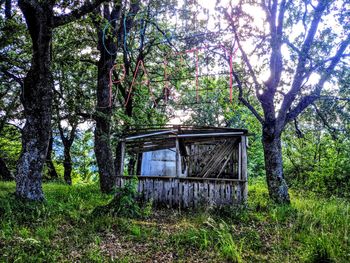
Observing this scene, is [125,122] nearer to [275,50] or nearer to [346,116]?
[275,50]

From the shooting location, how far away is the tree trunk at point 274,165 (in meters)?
9.50

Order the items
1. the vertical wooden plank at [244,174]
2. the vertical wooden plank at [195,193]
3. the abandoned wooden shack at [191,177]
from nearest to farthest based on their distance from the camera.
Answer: the vertical wooden plank at [244,174], the abandoned wooden shack at [191,177], the vertical wooden plank at [195,193]

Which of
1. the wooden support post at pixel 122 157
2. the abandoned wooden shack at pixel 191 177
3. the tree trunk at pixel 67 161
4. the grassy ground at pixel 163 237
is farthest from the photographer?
the tree trunk at pixel 67 161

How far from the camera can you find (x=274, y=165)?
9711 mm

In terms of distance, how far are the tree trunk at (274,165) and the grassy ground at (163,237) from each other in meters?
1.62

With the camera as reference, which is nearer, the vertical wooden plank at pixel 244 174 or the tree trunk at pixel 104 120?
the vertical wooden plank at pixel 244 174

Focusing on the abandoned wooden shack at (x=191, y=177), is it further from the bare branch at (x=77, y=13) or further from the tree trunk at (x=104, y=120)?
the bare branch at (x=77, y=13)

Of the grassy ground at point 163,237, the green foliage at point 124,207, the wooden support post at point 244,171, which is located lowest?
the grassy ground at point 163,237

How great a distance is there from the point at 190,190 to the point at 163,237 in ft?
13.9

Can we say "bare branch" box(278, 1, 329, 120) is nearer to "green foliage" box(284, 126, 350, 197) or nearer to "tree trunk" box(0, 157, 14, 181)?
"green foliage" box(284, 126, 350, 197)

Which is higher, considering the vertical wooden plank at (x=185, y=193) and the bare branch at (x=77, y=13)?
the bare branch at (x=77, y=13)

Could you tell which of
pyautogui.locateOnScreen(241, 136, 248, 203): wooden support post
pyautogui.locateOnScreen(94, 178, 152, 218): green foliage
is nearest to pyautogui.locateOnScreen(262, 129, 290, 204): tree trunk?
pyautogui.locateOnScreen(241, 136, 248, 203): wooden support post

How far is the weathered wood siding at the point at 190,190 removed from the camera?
956cm

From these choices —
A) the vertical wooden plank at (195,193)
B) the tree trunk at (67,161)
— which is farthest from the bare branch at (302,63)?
the tree trunk at (67,161)
